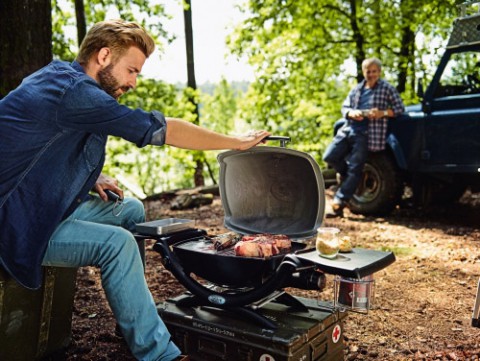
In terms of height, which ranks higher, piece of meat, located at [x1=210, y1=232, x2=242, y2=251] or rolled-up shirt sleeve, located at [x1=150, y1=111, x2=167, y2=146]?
rolled-up shirt sleeve, located at [x1=150, y1=111, x2=167, y2=146]

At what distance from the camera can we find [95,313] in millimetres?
3596

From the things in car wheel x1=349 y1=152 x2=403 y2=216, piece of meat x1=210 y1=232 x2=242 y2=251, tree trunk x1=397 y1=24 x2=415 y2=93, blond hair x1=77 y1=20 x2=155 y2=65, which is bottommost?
car wheel x1=349 y1=152 x2=403 y2=216

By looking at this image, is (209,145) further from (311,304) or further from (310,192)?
(311,304)

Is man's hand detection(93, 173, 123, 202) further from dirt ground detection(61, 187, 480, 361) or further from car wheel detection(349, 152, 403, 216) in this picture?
car wheel detection(349, 152, 403, 216)

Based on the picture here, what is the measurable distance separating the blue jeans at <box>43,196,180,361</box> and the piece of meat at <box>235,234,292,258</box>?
545 millimetres

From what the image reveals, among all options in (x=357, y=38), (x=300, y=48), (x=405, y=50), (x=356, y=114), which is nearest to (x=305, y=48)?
(x=300, y=48)

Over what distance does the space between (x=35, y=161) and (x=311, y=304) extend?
5.60 ft

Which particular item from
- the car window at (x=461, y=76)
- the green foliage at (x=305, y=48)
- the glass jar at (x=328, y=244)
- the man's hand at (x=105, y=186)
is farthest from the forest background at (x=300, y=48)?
the glass jar at (x=328, y=244)

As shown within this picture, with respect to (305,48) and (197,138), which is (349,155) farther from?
(305,48)

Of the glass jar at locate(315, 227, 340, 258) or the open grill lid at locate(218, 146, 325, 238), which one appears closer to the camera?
the glass jar at locate(315, 227, 340, 258)

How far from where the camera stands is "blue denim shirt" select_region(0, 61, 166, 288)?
7.34 ft

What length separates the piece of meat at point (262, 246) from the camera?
2.58 metres

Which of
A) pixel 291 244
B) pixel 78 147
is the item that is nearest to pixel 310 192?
pixel 291 244

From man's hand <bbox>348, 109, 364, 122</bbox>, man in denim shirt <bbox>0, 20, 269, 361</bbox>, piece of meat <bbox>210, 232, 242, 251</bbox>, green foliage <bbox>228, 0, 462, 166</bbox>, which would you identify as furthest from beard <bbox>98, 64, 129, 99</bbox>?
green foliage <bbox>228, 0, 462, 166</bbox>
